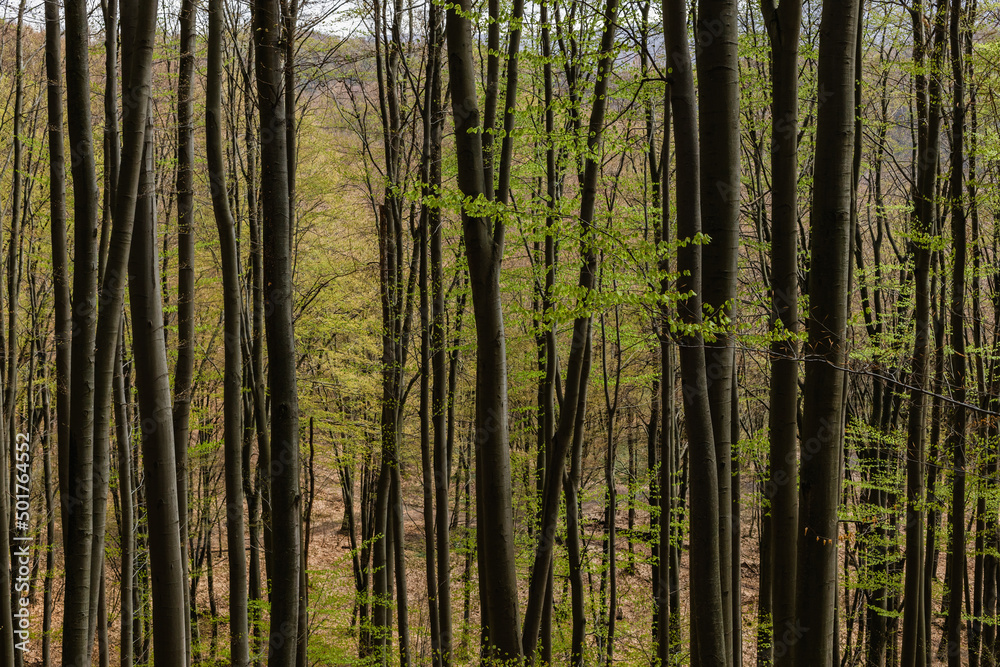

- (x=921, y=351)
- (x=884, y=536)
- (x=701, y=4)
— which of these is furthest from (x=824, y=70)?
(x=884, y=536)

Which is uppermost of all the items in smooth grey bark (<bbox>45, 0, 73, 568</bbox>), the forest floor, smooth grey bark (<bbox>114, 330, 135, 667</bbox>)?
smooth grey bark (<bbox>45, 0, 73, 568</bbox>)

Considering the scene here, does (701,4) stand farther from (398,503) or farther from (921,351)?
(398,503)

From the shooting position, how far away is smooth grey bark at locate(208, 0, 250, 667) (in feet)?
18.8

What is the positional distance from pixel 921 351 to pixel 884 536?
5760mm

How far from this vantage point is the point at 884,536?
1177 centimetres

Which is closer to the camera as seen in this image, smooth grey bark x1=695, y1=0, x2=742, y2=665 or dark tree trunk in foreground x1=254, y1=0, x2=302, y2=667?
smooth grey bark x1=695, y1=0, x2=742, y2=665

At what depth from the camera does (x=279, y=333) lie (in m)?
4.08

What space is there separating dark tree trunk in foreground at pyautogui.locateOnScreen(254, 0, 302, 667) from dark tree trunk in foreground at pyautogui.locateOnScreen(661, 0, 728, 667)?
2.32 metres

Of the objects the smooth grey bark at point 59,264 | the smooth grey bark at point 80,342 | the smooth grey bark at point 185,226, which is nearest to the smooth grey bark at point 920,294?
the smooth grey bark at point 185,226

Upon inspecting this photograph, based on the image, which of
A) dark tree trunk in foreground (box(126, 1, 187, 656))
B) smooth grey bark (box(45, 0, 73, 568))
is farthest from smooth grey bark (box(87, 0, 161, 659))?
smooth grey bark (box(45, 0, 73, 568))

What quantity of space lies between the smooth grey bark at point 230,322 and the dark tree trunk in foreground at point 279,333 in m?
1.70

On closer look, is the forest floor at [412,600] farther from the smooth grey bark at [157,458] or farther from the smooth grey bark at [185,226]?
the smooth grey bark at [157,458]

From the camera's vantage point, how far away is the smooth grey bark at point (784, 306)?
4434 millimetres

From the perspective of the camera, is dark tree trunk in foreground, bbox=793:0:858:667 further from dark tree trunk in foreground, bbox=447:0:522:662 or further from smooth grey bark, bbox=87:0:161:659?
smooth grey bark, bbox=87:0:161:659
